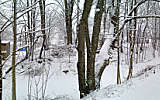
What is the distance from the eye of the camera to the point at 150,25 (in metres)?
24.5

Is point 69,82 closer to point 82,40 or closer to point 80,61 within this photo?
point 80,61

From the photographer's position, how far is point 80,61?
609 cm

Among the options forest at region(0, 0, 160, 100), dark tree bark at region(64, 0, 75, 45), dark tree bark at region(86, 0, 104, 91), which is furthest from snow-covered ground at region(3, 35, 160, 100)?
dark tree bark at region(64, 0, 75, 45)

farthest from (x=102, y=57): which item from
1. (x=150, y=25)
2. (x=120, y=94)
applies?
(x=150, y=25)

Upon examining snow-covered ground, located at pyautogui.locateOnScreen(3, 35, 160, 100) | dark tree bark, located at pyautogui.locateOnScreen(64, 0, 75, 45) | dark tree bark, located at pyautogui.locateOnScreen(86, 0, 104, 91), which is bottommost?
snow-covered ground, located at pyautogui.locateOnScreen(3, 35, 160, 100)

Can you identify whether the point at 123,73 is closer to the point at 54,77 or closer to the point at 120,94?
the point at 54,77

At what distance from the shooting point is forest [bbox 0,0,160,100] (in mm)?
4902

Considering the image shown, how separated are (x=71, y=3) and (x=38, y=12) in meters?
3.86

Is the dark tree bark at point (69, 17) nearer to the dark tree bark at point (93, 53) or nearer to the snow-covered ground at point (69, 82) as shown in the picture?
the snow-covered ground at point (69, 82)

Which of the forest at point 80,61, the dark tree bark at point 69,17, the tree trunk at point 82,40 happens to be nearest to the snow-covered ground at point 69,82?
the forest at point 80,61

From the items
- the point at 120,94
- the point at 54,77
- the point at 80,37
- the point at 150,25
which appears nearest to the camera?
the point at 120,94

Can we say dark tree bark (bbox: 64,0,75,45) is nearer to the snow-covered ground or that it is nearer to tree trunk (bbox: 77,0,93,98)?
the snow-covered ground

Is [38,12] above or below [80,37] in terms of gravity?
above

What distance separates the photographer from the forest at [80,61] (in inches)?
193
